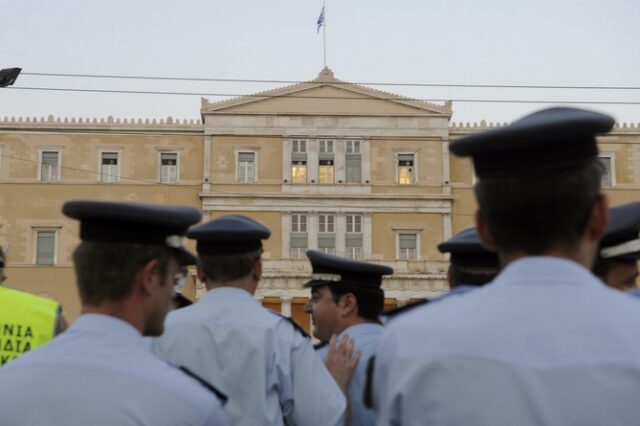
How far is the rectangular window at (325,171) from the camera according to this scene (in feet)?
105

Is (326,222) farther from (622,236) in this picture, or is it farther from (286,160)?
(622,236)

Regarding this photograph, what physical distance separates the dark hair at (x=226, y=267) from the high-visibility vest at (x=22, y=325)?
73 centimetres

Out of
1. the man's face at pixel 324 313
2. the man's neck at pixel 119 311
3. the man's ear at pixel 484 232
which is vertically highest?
the man's ear at pixel 484 232

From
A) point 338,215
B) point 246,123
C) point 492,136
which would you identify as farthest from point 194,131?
point 492,136

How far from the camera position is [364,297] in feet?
14.6

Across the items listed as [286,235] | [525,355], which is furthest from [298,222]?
[525,355]

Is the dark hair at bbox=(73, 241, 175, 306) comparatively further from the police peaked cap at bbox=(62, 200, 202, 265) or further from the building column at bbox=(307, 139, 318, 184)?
the building column at bbox=(307, 139, 318, 184)

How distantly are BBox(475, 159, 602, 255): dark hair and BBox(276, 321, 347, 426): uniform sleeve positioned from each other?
1862 millimetres

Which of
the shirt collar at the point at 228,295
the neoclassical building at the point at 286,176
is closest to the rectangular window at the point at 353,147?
the neoclassical building at the point at 286,176

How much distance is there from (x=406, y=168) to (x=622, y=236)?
29.5m

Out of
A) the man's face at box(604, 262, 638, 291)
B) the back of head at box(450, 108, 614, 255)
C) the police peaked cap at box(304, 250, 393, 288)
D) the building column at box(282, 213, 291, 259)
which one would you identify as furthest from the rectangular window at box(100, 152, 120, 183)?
the back of head at box(450, 108, 614, 255)

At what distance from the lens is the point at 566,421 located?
150cm

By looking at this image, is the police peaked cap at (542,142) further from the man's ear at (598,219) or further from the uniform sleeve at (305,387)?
the uniform sleeve at (305,387)

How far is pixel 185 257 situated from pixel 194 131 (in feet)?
99.2
